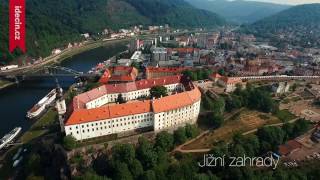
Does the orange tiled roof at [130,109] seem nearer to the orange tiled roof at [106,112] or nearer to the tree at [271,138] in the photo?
the orange tiled roof at [106,112]

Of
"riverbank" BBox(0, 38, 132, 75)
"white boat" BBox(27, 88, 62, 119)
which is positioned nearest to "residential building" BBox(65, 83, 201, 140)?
"white boat" BBox(27, 88, 62, 119)

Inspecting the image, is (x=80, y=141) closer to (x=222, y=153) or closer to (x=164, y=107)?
(x=164, y=107)

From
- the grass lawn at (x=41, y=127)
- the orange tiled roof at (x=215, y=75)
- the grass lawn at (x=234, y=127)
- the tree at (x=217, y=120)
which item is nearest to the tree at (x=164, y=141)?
the grass lawn at (x=234, y=127)

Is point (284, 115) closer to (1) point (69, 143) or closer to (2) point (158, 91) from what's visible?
(2) point (158, 91)

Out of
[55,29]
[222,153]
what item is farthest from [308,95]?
[55,29]

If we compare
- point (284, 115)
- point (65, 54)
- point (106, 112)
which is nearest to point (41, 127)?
point (106, 112)
